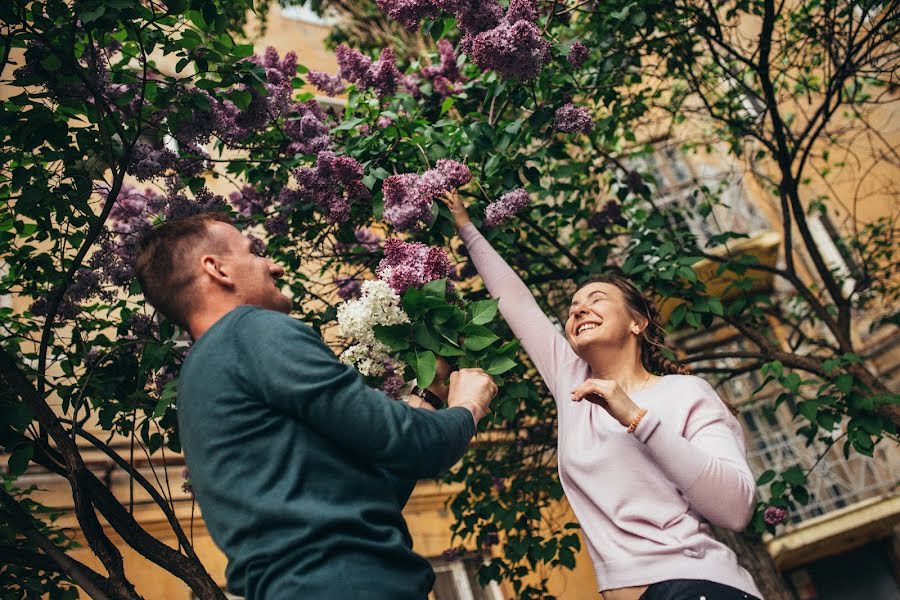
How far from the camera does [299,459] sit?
61.2 inches

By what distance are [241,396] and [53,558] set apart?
5.99 feet

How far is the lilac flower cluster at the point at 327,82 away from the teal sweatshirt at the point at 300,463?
3.11 meters

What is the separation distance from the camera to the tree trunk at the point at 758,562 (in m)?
6.02

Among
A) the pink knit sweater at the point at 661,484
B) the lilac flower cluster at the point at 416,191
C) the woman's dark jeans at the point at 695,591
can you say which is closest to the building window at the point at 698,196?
the lilac flower cluster at the point at 416,191

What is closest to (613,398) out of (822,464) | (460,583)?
(460,583)

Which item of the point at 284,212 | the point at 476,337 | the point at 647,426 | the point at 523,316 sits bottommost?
the point at 647,426

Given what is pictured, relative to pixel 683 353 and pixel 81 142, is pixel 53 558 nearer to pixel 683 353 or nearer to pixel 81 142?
pixel 81 142

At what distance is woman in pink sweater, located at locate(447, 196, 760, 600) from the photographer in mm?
2010

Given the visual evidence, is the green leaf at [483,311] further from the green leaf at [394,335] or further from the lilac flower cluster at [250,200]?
the lilac flower cluster at [250,200]

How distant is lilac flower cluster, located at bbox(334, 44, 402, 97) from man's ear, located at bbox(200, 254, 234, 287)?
2327mm

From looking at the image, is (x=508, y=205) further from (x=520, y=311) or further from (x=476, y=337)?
(x=476, y=337)

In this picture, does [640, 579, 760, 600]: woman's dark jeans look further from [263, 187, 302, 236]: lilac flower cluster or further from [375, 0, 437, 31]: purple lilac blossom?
[263, 187, 302, 236]: lilac flower cluster

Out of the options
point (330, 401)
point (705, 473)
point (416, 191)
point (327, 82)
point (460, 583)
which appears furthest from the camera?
point (460, 583)

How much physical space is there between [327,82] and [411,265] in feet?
8.79
